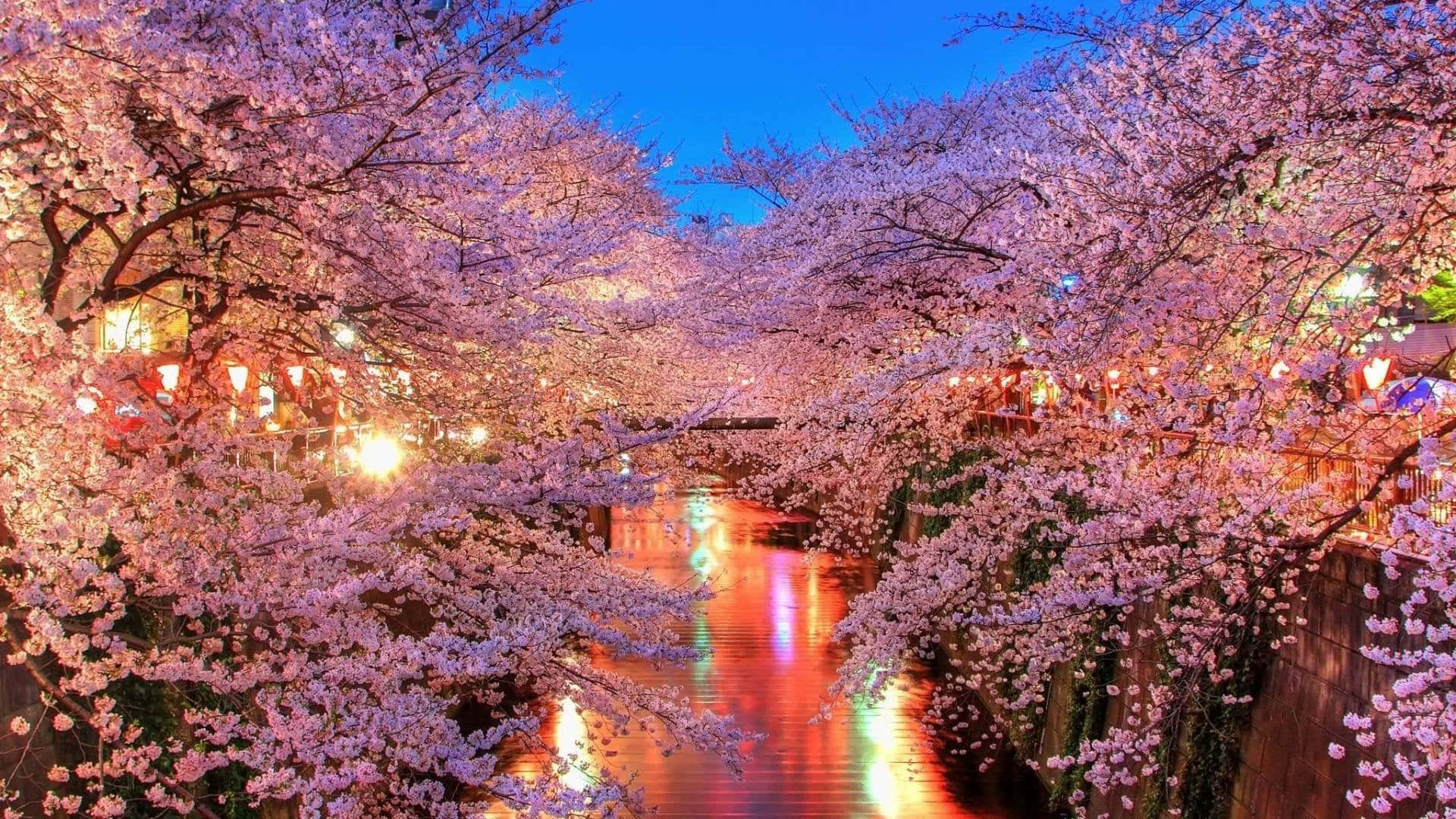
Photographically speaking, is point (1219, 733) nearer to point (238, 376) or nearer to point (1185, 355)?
point (1185, 355)

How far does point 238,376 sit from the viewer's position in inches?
369

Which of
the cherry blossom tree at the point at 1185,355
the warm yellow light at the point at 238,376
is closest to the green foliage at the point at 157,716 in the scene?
the warm yellow light at the point at 238,376

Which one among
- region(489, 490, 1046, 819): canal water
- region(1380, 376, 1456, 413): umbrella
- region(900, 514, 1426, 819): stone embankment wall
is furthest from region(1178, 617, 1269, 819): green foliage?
region(489, 490, 1046, 819): canal water

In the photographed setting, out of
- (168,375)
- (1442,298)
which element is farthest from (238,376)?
(1442,298)

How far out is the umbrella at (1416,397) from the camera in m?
4.27

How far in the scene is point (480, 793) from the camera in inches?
456

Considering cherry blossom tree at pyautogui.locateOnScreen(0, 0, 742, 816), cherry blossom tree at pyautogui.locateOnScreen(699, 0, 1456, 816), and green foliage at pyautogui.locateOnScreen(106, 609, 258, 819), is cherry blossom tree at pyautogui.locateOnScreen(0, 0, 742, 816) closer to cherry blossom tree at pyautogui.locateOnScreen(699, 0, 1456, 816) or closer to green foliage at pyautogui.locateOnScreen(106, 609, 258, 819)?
green foliage at pyautogui.locateOnScreen(106, 609, 258, 819)

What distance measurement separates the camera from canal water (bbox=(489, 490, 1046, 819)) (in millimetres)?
11117

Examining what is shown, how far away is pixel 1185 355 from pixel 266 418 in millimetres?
6187

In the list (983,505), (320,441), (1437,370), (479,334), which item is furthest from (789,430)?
(1437,370)

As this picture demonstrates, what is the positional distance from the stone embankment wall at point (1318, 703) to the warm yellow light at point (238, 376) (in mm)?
8285

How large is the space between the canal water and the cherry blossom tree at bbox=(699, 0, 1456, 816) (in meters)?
1.10

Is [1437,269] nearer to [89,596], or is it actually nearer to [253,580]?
[253,580]

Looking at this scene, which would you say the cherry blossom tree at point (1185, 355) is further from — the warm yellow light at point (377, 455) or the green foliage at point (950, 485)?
the warm yellow light at point (377, 455)
